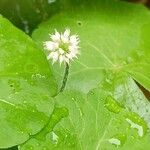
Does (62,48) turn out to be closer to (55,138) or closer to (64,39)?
(64,39)

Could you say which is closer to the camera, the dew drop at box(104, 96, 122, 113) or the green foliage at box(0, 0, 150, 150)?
the green foliage at box(0, 0, 150, 150)

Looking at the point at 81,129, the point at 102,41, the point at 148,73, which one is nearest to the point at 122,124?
the point at 81,129

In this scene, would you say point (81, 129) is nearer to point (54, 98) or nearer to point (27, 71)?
point (54, 98)

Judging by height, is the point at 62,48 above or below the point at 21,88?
above

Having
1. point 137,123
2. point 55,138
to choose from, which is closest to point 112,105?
point 137,123

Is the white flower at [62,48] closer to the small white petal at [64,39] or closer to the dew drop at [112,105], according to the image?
the small white petal at [64,39]

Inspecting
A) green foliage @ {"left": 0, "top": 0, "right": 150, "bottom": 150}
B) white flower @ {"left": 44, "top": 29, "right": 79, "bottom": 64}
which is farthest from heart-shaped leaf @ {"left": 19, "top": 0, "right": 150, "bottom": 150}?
white flower @ {"left": 44, "top": 29, "right": 79, "bottom": 64}

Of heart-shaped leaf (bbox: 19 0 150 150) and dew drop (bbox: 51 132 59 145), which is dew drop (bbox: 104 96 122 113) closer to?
heart-shaped leaf (bbox: 19 0 150 150)

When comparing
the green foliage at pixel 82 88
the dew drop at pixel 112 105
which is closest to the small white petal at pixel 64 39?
the green foliage at pixel 82 88
